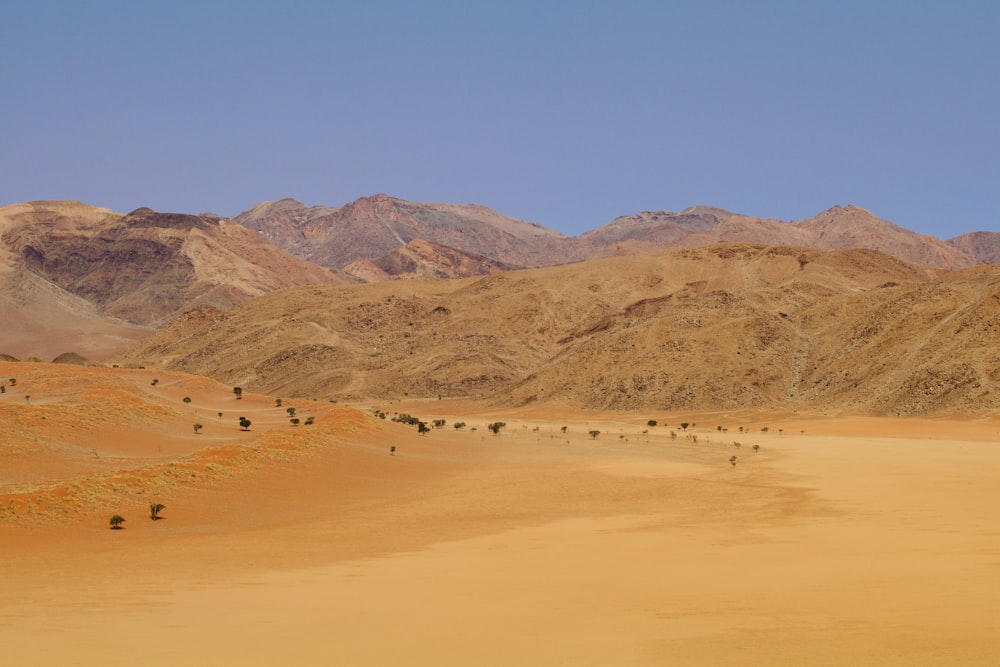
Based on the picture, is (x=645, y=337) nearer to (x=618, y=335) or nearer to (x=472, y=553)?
(x=618, y=335)

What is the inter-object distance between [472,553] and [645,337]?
72651 millimetres

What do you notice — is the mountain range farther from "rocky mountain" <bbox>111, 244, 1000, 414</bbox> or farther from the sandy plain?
the sandy plain

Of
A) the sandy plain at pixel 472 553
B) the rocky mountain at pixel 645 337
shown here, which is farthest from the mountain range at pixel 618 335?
the sandy plain at pixel 472 553

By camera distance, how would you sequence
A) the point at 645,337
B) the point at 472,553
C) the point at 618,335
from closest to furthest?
the point at 472,553, the point at 645,337, the point at 618,335

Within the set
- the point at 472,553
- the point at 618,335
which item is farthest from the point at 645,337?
the point at 472,553

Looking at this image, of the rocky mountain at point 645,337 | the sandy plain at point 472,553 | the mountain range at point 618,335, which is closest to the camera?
the sandy plain at point 472,553

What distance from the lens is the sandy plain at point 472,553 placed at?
9.99 m

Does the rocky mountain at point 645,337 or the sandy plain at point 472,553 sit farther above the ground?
the rocky mountain at point 645,337

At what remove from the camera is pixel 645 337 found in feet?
290

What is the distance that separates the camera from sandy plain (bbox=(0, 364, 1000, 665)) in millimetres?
9992

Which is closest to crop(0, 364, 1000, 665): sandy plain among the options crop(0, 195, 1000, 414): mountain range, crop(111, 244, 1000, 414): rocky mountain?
crop(111, 244, 1000, 414): rocky mountain

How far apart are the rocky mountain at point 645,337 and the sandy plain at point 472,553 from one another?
30.7 m

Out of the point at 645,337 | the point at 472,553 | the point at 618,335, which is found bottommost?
the point at 472,553

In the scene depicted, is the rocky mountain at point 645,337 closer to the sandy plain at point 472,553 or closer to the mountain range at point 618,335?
the mountain range at point 618,335
